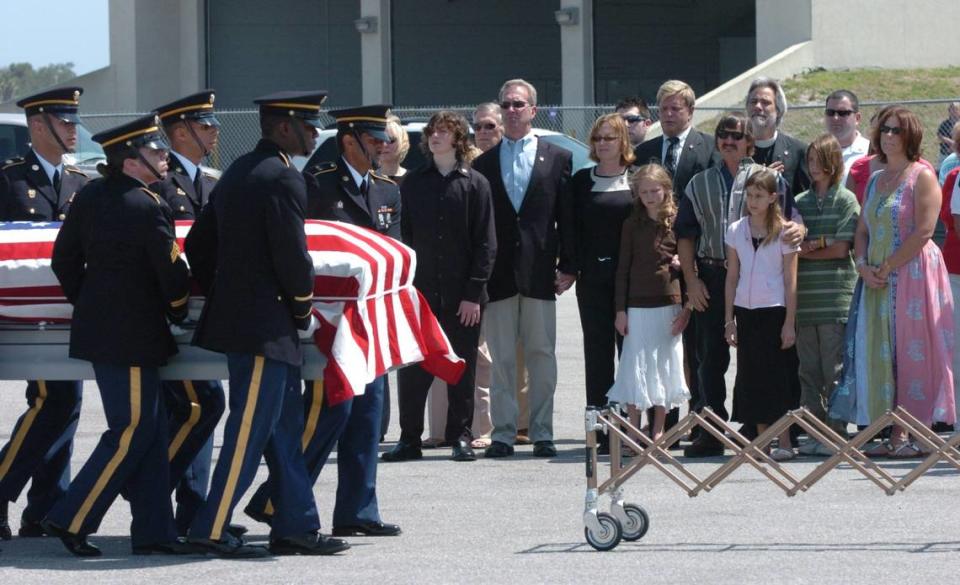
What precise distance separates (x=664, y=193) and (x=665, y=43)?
35.8 m

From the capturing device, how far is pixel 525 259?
1005 cm

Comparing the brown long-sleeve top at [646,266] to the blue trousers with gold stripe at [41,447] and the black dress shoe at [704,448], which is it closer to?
the black dress shoe at [704,448]

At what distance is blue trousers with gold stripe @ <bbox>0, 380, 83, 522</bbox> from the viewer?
7.53m

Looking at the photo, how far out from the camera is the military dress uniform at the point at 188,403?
747 cm

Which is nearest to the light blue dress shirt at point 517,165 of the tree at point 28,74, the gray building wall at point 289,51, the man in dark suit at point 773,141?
the man in dark suit at point 773,141

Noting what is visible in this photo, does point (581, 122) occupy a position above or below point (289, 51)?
below

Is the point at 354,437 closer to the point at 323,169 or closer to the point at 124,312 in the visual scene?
the point at 124,312

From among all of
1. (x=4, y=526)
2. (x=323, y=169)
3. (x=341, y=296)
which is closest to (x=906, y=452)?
(x=323, y=169)

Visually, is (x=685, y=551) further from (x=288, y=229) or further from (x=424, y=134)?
(x=424, y=134)

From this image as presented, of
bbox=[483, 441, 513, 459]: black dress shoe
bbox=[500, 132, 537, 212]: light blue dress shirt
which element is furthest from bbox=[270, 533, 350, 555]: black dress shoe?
bbox=[500, 132, 537, 212]: light blue dress shirt

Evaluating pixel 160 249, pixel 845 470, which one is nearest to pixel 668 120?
pixel 845 470

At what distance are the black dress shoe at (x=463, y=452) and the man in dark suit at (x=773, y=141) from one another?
2.37 meters

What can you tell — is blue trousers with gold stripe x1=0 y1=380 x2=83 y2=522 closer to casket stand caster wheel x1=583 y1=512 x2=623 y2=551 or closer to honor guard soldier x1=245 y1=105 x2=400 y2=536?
honor guard soldier x1=245 y1=105 x2=400 y2=536

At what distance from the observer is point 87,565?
22.7 ft
